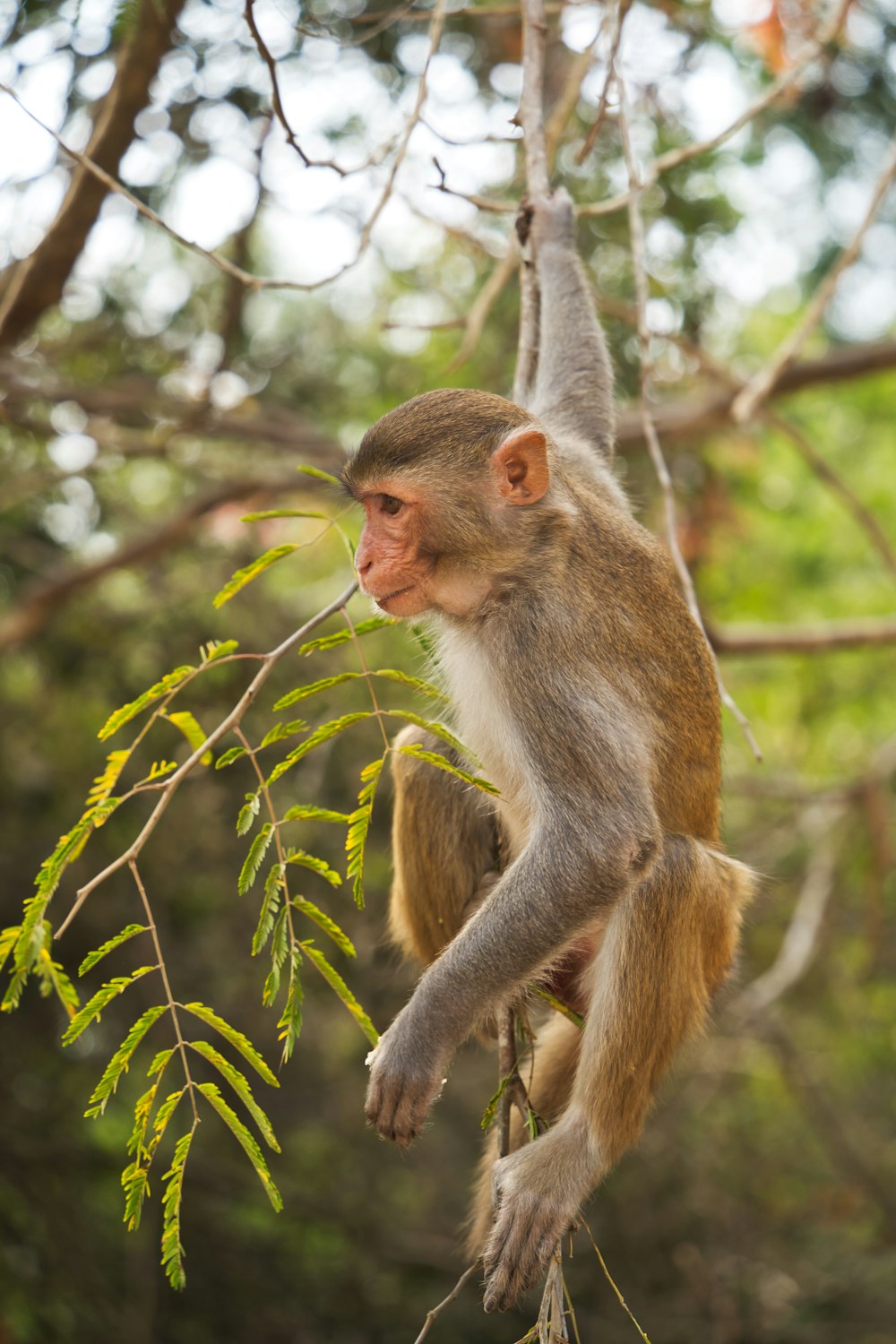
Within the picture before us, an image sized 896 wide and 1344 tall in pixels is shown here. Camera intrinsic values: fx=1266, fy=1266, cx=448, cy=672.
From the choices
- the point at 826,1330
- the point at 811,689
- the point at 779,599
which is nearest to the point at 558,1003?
the point at 826,1330

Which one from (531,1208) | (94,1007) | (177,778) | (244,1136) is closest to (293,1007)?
(244,1136)

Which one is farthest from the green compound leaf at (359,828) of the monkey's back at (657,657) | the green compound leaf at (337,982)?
the monkey's back at (657,657)

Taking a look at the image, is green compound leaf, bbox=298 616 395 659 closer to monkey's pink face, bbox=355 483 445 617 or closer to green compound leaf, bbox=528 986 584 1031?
monkey's pink face, bbox=355 483 445 617

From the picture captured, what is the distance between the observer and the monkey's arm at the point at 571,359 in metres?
4.39

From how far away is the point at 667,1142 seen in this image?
9.22 meters

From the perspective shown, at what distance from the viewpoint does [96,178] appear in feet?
15.6

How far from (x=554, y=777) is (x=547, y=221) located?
192 centimetres

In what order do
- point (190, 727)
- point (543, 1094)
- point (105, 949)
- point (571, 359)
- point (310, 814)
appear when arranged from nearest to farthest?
point (105, 949) → point (310, 814) → point (190, 727) → point (543, 1094) → point (571, 359)

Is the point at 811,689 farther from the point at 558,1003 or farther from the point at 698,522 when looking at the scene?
the point at 558,1003

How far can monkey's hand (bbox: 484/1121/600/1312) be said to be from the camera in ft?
10.3

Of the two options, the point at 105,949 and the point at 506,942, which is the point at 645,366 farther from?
the point at 105,949

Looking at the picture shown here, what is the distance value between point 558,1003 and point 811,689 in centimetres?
715

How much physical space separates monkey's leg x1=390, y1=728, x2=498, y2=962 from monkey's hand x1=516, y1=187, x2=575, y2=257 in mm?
1680

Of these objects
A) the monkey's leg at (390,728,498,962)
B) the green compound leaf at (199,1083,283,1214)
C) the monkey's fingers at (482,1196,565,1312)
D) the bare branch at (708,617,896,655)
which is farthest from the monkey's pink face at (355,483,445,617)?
the bare branch at (708,617,896,655)
